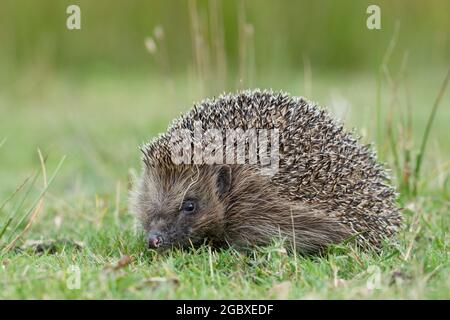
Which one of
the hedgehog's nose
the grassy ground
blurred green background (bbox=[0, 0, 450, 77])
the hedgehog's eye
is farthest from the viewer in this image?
blurred green background (bbox=[0, 0, 450, 77])

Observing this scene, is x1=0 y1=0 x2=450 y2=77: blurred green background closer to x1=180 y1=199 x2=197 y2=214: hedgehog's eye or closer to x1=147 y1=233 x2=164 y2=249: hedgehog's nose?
x1=180 y1=199 x2=197 y2=214: hedgehog's eye

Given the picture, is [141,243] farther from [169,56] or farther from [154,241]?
[169,56]

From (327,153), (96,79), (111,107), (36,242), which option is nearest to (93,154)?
(36,242)

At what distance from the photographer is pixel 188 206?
18.1 ft

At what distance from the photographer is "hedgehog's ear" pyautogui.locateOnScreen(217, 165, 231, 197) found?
5605 mm

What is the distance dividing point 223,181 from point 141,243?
0.70 m

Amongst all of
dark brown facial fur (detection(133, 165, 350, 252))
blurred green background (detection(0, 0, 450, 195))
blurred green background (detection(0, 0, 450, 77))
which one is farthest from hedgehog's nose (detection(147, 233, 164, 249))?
blurred green background (detection(0, 0, 450, 77))

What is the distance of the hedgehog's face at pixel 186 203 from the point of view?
5355 millimetres

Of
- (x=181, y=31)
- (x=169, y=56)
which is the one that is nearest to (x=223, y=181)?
(x=181, y=31)

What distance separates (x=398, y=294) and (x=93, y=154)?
5.51 metres

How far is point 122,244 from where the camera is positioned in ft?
18.0

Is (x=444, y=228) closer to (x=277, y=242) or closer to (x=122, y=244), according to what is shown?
(x=277, y=242)

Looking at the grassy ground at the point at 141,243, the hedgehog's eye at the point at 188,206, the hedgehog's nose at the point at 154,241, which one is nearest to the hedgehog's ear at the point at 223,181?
the hedgehog's eye at the point at 188,206

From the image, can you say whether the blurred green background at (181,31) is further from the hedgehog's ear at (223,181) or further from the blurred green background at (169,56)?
the hedgehog's ear at (223,181)
